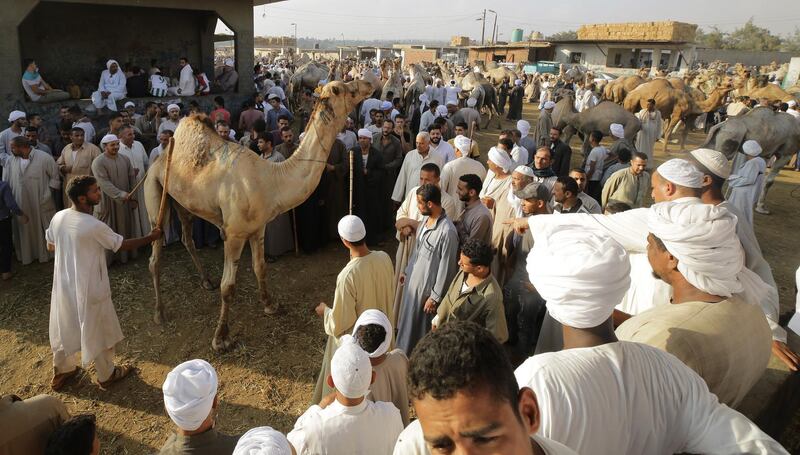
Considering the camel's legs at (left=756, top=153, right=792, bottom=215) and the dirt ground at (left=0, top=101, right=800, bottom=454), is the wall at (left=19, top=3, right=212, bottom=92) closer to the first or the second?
the dirt ground at (left=0, top=101, right=800, bottom=454)

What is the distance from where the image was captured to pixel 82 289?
4.04m

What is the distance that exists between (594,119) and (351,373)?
12.0 metres

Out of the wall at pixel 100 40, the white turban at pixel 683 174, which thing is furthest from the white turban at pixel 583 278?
the wall at pixel 100 40

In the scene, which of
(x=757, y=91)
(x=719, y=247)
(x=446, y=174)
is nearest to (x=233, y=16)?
(x=446, y=174)

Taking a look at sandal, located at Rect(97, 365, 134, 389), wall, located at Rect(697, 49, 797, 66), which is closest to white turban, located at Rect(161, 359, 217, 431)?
sandal, located at Rect(97, 365, 134, 389)

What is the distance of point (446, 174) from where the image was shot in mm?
6008

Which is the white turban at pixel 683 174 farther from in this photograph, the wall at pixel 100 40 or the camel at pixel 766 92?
the camel at pixel 766 92

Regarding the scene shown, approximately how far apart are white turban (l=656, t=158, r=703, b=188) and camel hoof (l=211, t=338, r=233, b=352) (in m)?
4.07

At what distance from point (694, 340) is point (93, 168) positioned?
6.17 m

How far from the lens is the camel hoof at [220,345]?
490cm

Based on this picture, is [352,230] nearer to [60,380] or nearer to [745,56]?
[60,380]

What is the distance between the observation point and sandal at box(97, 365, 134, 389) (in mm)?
4301

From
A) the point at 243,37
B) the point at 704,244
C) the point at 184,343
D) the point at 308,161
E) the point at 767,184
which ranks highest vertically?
the point at 243,37

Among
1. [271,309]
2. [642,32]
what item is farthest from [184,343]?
[642,32]
